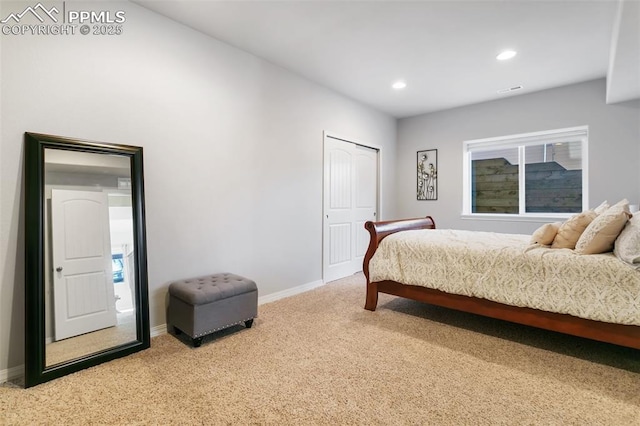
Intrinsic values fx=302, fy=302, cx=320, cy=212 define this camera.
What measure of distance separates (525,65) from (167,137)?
3739mm

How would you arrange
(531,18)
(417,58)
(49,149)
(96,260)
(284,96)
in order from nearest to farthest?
(49,149), (96,260), (531,18), (417,58), (284,96)

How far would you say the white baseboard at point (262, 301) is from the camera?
1813mm

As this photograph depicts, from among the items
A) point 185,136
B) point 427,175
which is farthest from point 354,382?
point 427,175

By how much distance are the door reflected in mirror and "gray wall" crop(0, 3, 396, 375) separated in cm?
16

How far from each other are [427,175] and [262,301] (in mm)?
3471

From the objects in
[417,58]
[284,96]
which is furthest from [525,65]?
[284,96]

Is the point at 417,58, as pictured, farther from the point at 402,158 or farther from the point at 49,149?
the point at 49,149

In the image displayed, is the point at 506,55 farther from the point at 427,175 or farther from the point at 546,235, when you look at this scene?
the point at 427,175

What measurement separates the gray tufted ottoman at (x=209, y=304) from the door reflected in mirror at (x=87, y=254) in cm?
31

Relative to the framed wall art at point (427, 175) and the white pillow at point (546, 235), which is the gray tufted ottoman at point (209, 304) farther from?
the framed wall art at point (427, 175)

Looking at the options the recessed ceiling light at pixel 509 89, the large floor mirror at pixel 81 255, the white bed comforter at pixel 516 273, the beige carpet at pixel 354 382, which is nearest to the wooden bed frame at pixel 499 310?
the white bed comforter at pixel 516 273

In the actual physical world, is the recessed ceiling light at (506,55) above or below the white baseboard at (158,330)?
above

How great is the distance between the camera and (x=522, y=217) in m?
4.27

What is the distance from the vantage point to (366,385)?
1.75 m
